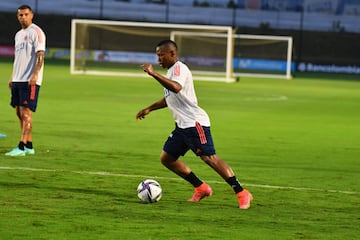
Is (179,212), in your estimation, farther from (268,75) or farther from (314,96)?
(268,75)

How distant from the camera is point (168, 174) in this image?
13828 mm

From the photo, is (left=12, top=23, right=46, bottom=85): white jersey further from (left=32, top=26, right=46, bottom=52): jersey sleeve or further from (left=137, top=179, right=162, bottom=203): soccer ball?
(left=137, top=179, right=162, bottom=203): soccer ball

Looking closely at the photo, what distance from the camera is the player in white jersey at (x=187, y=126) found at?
11008 mm

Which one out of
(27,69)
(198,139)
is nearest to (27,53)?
(27,69)

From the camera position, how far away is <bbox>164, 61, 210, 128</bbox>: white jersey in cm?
1107

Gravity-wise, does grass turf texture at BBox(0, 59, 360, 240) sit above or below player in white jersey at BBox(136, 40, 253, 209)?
below

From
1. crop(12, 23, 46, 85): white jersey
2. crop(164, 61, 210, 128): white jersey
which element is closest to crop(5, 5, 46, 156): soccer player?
crop(12, 23, 46, 85): white jersey

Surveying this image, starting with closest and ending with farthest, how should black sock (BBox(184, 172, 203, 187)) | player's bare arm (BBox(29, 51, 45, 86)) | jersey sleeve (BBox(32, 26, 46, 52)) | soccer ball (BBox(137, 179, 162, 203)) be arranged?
soccer ball (BBox(137, 179, 162, 203))
black sock (BBox(184, 172, 203, 187))
player's bare arm (BBox(29, 51, 45, 86))
jersey sleeve (BBox(32, 26, 46, 52))

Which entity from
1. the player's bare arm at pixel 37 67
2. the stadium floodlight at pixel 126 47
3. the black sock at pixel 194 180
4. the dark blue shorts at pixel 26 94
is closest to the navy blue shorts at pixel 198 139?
the black sock at pixel 194 180

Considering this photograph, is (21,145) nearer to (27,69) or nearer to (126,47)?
(27,69)

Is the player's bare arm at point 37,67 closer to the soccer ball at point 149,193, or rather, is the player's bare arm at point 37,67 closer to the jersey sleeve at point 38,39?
the jersey sleeve at point 38,39

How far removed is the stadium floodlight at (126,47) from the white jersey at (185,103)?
29.4 metres

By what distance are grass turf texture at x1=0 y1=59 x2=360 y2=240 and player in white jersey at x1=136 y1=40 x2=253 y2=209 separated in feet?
0.74

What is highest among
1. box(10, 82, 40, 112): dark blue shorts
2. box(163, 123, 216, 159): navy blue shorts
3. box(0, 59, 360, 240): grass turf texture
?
box(163, 123, 216, 159): navy blue shorts
